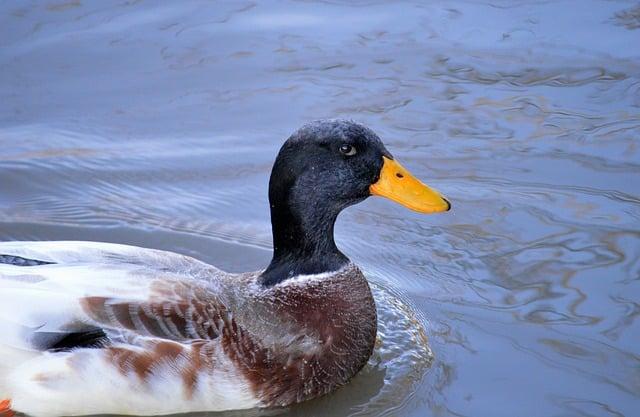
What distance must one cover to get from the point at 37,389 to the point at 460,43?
5.03m

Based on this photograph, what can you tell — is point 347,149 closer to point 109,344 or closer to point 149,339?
point 149,339

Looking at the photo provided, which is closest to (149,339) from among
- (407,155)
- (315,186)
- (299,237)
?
(299,237)

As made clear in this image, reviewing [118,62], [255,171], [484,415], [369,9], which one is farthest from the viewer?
[369,9]

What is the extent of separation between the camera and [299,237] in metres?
5.15

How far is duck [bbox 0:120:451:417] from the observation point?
4645 millimetres

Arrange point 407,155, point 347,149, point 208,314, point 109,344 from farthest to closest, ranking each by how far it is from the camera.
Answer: point 407,155, point 347,149, point 208,314, point 109,344

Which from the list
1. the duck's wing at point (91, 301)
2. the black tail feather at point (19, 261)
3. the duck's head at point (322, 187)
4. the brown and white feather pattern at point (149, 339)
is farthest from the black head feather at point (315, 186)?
the black tail feather at point (19, 261)

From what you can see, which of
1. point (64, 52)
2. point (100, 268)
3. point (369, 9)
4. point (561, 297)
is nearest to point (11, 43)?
point (64, 52)

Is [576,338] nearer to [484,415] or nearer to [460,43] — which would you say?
[484,415]

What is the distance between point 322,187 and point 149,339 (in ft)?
3.43

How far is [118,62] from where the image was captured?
27.5 ft

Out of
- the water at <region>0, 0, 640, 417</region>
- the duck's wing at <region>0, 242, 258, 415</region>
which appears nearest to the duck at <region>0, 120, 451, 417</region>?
the duck's wing at <region>0, 242, 258, 415</region>

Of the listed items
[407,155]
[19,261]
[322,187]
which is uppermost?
[322,187]

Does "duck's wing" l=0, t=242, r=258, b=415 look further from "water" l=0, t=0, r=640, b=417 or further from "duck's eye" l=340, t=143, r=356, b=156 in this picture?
"duck's eye" l=340, t=143, r=356, b=156
